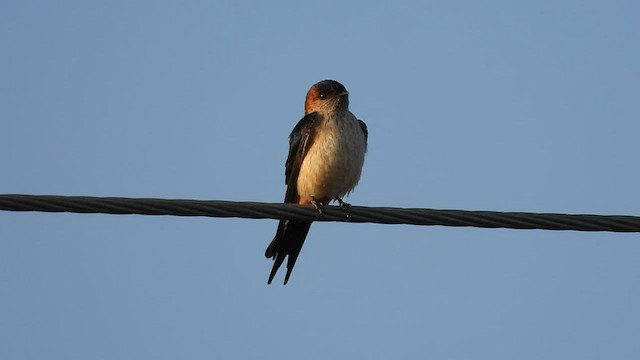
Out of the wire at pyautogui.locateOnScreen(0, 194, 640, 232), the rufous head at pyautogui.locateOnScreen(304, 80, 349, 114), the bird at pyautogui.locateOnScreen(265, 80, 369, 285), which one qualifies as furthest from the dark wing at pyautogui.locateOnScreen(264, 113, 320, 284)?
the wire at pyautogui.locateOnScreen(0, 194, 640, 232)

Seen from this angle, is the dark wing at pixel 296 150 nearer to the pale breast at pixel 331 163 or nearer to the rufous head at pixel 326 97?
the pale breast at pixel 331 163

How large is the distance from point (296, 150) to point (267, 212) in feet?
9.47

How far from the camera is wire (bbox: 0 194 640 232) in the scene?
532cm

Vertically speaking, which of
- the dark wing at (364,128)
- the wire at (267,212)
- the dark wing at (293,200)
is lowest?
the wire at (267,212)

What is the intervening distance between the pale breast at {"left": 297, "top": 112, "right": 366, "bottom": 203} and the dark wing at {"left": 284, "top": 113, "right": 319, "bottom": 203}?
0.06 meters

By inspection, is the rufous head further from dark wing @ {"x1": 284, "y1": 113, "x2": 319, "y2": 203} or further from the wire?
the wire

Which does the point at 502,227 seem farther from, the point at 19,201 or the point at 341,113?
the point at 341,113

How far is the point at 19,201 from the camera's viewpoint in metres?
5.31

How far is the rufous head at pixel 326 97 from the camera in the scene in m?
9.00

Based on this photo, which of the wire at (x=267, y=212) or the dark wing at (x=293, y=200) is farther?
the dark wing at (x=293, y=200)

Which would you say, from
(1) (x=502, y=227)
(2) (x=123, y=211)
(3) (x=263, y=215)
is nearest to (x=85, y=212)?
(2) (x=123, y=211)

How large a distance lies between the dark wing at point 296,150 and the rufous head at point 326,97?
0.33m

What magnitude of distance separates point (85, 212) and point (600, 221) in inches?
105

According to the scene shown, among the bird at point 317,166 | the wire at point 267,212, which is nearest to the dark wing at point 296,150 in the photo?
the bird at point 317,166
